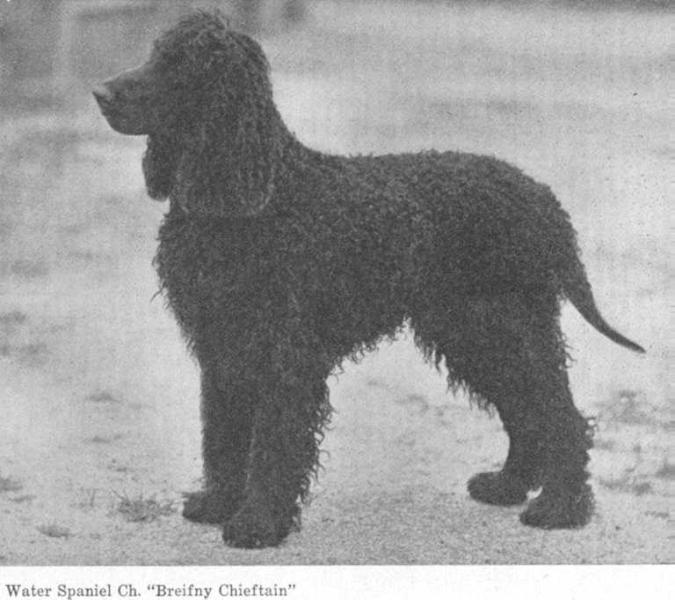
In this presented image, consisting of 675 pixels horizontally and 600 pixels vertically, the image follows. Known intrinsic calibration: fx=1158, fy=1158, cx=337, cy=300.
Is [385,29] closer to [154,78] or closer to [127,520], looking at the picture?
Answer: [154,78]

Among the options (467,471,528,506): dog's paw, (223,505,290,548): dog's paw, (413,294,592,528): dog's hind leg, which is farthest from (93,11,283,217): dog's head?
(467,471,528,506): dog's paw

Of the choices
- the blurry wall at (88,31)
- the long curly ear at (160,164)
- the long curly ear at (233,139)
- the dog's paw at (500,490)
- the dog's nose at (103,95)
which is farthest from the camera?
the blurry wall at (88,31)

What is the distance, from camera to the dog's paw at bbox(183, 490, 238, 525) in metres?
3.68

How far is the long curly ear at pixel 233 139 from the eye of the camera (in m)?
3.30

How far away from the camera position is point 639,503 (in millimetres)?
3855

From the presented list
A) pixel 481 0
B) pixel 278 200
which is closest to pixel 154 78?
pixel 278 200

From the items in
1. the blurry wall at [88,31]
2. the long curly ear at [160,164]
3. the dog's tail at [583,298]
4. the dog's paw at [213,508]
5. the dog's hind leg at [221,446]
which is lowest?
the dog's paw at [213,508]

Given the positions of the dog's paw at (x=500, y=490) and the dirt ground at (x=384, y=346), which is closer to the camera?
the dirt ground at (x=384, y=346)

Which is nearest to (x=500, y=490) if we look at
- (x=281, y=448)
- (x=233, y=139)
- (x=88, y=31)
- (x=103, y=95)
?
(x=281, y=448)

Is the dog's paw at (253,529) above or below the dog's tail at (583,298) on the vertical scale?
below

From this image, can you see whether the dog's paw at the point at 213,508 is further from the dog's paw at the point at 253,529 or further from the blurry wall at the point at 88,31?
the blurry wall at the point at 88,31

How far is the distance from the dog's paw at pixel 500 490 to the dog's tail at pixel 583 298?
1.91 feet

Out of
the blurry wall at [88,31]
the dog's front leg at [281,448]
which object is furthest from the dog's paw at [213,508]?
the blurry wall at [88,31]

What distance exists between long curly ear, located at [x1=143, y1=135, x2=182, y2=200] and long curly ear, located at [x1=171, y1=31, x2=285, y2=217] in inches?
3.0
